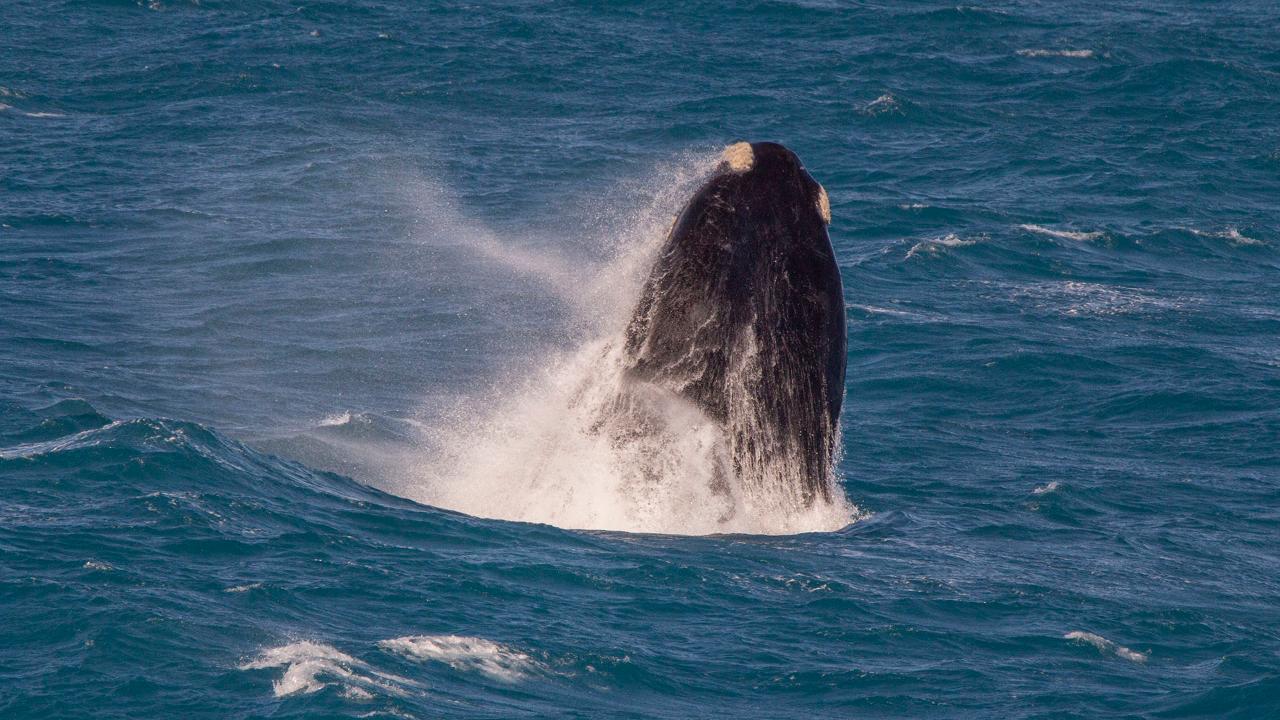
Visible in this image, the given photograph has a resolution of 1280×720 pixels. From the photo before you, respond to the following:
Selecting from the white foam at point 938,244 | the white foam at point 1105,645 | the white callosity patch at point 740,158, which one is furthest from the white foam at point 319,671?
the white foam at point 938,244

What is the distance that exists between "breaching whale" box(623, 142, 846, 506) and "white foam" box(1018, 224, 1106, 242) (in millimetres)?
30603

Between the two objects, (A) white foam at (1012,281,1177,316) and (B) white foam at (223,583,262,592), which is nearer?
(B) white foam at (223,583,262,592)

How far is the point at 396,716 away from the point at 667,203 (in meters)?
9.24

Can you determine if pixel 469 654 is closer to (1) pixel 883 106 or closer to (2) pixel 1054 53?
(1) pixel 883 106

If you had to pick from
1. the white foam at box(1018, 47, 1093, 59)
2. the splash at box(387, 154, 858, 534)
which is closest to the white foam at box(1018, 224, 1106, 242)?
the white foam at box(1018, 47, 1093, 59)

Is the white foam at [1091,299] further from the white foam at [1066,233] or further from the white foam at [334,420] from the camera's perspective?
the white foam at [334,420]

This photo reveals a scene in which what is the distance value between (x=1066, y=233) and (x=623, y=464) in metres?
31.2

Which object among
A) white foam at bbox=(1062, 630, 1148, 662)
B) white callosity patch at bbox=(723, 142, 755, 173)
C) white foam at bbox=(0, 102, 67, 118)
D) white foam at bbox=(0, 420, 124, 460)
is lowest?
white foam at bbox=(1062, 630, 1148, 662)

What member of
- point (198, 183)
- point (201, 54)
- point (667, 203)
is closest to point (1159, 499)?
point (667, 203)

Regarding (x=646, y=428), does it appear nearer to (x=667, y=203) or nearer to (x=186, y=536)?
(x=667, y=203)

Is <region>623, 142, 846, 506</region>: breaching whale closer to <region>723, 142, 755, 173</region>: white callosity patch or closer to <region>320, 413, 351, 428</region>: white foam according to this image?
<region>723, 142, 755, 173</region>: white callosity patch

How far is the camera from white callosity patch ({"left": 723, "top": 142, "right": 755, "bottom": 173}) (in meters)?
18.3

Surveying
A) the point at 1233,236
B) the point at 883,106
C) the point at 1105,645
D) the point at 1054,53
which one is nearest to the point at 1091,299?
the point at 1233,236

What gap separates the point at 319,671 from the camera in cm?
1675
